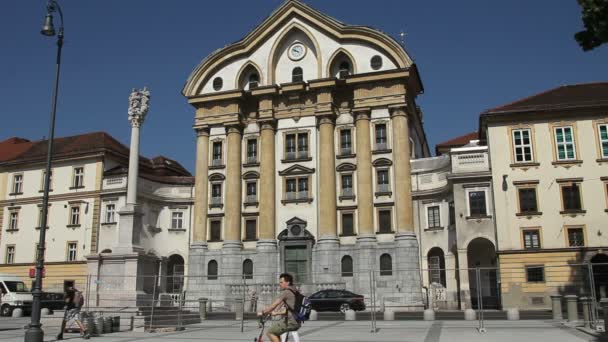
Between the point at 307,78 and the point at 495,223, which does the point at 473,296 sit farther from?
the point at 307,78

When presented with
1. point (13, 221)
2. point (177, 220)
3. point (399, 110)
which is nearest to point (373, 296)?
point (399, 110)

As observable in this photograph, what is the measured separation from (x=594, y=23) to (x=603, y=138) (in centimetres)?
2702

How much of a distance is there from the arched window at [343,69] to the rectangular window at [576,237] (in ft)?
70.6

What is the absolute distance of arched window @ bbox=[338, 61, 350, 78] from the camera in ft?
166

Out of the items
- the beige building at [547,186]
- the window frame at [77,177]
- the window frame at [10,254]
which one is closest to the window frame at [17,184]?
the window frame at [10,254]

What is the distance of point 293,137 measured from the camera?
50312 mm

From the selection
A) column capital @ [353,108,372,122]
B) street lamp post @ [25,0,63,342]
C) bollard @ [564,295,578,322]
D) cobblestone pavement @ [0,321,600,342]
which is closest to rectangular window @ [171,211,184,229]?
column capital @ [353,108,372,122]

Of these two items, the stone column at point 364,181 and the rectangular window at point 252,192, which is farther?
the rectangular window at point 252,192

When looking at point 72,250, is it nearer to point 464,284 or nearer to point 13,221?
point 13,221

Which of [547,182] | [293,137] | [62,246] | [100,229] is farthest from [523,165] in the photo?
[62,246]

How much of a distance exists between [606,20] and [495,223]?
87.3ft

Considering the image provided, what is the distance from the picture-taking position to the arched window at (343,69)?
166ft

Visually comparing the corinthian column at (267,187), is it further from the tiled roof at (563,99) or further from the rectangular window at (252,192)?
the tiled roof at (563,99)

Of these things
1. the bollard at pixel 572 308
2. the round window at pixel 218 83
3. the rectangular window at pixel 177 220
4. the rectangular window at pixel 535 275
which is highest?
the round window at pixel 218 83
